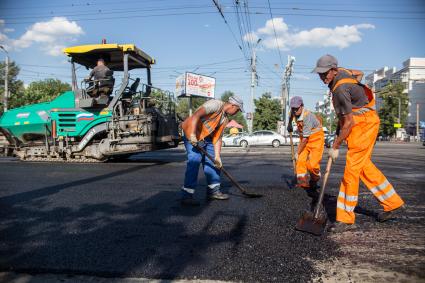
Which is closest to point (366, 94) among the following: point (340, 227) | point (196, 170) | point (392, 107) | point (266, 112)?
point (340, 227)

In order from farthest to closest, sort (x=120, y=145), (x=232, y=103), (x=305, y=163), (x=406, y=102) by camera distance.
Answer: (x=406, y=102) → (x=120, y=145) → (x=305, y=163) → (x=232, y=103)

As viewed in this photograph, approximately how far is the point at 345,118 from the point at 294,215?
114cm

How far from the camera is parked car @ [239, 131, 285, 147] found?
26.6 m

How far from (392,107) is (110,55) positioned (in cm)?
5493

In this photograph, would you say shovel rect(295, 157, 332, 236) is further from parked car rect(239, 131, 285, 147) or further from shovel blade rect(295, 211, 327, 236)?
parked car rect(239, 131, 285, 147)

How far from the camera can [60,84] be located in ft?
212

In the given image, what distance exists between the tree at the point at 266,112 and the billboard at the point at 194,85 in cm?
1294

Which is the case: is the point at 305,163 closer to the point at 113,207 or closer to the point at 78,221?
the point at 113,207

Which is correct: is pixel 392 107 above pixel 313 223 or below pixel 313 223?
above

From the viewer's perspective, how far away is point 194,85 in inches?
1347

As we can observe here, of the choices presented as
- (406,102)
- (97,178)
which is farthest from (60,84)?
(97,178)

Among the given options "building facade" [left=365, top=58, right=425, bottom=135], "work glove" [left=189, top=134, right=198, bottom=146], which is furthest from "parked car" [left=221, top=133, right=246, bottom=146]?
"building facade" [left=365, top=58, right=425, bottom=135]

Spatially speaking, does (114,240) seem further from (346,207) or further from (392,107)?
(392,107)

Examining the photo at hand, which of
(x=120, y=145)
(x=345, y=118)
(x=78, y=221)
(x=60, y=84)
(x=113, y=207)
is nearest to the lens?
(x=345, y=118)
